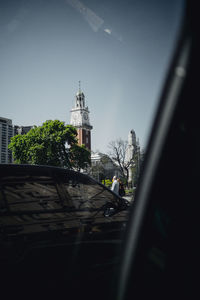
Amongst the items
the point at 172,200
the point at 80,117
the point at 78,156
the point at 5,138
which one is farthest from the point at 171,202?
the point at 5,138

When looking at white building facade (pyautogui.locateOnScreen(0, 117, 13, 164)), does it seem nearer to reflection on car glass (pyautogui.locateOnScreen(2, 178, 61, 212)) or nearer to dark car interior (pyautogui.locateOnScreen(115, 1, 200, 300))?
reflection on car glass (pyautogui.locateOnScreen(2, 178, 61, 212))

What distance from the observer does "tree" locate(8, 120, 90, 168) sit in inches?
1538

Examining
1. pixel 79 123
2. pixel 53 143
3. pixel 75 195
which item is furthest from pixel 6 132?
pixel 75 195

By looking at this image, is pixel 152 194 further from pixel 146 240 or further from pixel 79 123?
pixel 79 123

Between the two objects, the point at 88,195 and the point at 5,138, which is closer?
the point at 88,195

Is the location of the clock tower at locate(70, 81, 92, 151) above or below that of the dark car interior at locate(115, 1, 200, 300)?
above

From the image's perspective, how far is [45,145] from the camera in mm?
40062

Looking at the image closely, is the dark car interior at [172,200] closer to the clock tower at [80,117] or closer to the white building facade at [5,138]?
the clock tower at [80,117]

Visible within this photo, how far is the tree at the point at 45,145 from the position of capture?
128 feet

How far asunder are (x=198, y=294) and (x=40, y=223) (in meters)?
2.09

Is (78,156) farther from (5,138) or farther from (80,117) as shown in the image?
(5,138)

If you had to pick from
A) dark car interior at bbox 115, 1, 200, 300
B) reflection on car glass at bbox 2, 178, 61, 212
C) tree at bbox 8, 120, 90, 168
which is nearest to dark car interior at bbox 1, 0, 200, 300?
dark car interior at bbox 115, 1, 200, 300

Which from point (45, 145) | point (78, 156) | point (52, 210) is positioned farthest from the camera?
point (78, 156)

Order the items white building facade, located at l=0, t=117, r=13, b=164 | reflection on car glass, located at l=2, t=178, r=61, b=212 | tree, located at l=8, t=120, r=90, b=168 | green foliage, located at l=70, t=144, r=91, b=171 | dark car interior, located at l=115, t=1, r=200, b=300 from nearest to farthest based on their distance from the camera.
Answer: dark car interior, located at l=115, t=1, r=200, b=300 < reflection on car glass, located at l=2, t=178, r=61, b=212 < tree, located at l=8, t=120, r=90, b=168 < green foliage, located at l=70, t=144, r=91, b=171 < white building facade, located at l=0, t=117, r=13, b=164
